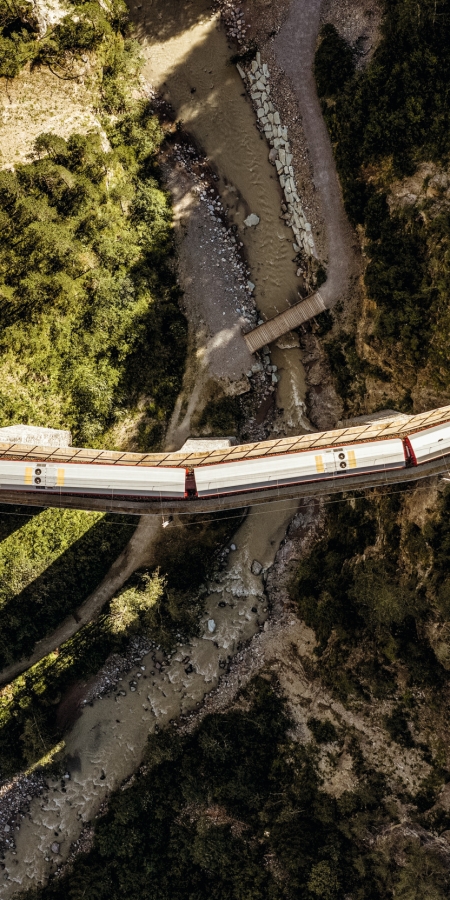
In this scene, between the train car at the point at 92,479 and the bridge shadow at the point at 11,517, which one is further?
the bridge shadow at the point at 11,517

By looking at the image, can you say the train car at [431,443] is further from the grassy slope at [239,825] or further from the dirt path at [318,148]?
the grassy slope at [239,825]

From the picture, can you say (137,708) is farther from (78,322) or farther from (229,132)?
(229,132)

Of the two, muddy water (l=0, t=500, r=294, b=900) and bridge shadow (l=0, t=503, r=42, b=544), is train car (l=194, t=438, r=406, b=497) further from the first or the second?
bridge shadow (l=0, t=503, r=42, b=544)

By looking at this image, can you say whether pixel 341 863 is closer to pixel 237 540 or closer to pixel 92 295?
pixel 237 540

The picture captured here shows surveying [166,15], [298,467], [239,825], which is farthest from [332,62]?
[239,825]

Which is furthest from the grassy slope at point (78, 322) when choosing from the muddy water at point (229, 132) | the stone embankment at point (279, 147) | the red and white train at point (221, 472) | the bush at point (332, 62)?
the bush at point (332, 62)

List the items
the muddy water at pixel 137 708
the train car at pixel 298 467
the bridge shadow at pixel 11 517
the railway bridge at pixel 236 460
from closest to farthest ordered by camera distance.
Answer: the train car at pixel 298 467, the railway bridge at pixel 236 460, the bridge shadow at pixel 11 517, the muddy water at pixel 137 708
